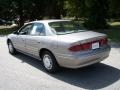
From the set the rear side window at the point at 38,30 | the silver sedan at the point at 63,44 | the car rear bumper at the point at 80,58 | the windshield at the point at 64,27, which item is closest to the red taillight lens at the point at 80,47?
the silver sedan at the point at 63,44

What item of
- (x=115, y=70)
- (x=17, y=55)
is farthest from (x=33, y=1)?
(x=115, y=70)

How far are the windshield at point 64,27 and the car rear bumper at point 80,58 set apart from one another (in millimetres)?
938

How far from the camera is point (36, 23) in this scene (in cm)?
749

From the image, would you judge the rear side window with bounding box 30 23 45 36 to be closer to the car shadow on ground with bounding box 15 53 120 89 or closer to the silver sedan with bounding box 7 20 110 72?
the silver sedan with bounding box 7 20 110 72

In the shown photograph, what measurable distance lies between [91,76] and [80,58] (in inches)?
29.0

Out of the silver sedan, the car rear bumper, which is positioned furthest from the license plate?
the car rear bumper

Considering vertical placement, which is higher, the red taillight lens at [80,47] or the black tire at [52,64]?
the red taillight lens at [80,47]

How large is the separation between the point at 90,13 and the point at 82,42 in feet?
39.9

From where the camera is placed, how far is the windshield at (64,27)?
675cm

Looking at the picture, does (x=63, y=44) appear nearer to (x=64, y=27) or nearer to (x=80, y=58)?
(x=80, y=58)

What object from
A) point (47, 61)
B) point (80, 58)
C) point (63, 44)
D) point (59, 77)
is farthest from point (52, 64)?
point (80, 58)

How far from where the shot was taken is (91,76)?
20.4ft

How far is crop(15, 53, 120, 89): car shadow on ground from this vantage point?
18.5 ft

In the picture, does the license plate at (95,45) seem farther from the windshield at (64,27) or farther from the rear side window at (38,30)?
the rear side window at (38,30)
